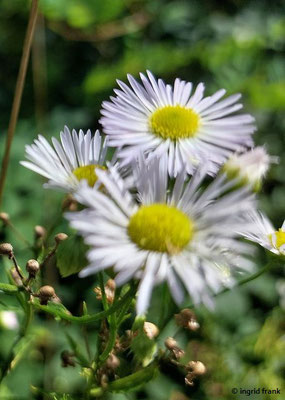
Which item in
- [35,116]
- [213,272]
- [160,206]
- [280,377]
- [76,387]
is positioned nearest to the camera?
[213,272]

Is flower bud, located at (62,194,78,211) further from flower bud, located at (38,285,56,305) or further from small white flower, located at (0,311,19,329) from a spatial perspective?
small white flower, located at (0,311,19,329)

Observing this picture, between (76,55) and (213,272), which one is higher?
(76,55)

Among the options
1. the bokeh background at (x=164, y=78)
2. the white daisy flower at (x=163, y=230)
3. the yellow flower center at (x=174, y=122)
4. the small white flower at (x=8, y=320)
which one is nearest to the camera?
the white daisy flower at (x=163, y=230)

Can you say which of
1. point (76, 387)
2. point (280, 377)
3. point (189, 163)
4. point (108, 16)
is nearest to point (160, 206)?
point (189, 163)

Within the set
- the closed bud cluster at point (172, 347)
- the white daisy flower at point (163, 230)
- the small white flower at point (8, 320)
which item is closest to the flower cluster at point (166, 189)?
the white daisy flower at point (163, 230)

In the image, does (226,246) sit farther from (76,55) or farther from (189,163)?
(76,55)

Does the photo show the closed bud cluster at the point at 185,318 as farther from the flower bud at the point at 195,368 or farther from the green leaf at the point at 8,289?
the green leaf at the point at 8,289

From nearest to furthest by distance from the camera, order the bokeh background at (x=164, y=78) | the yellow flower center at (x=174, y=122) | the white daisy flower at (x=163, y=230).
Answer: the white daisy flower at (x=163, y=230) < the yellow flower center at (x=174, y=122) < the bokeh background at (x=164, y=78)

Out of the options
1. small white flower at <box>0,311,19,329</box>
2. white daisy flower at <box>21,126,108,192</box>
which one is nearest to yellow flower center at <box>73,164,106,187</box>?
white daisy flower at <box>21,126,108,192</box>
